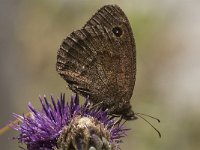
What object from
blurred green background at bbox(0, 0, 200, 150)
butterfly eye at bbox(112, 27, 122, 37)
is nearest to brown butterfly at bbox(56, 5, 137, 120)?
butterfly eye at bbox(112, 27, 122, 37)

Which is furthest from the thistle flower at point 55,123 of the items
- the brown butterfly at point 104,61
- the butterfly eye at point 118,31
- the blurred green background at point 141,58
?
the blurred green background at point 141,58

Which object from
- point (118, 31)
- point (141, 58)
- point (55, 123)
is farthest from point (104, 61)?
point (141, 58)

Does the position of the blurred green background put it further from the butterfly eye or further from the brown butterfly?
the butterfly eye

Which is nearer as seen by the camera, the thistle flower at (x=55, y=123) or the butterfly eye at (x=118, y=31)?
the thistle flower at (x=55, y=123)

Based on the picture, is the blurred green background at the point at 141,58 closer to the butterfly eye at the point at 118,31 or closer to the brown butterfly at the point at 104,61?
the brown butterfly at the point at 104,61

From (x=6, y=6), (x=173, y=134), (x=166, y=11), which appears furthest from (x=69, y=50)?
(x=166, y=11)

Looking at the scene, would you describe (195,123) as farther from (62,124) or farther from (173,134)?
(62,124)
